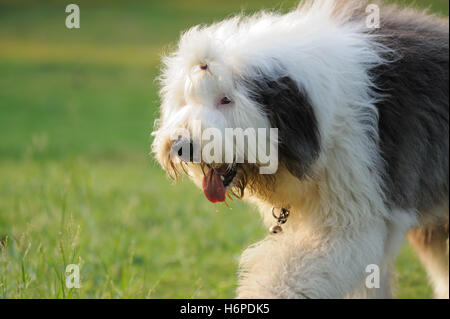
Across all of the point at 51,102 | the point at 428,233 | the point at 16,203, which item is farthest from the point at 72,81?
the point at 428,233

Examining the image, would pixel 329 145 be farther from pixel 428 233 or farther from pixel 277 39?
pixel 428 233

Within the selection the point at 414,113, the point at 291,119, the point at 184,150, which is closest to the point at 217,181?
the point at 184,150

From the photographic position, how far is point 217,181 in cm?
369

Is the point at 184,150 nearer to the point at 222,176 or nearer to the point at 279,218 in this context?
the point at 222,176

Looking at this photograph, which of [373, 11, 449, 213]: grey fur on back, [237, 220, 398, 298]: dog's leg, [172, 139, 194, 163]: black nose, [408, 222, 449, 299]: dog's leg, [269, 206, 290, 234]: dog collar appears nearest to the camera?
[172, 139, 194, 163]: black nose

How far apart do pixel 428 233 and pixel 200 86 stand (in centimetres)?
235

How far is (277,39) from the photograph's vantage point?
3.83 m

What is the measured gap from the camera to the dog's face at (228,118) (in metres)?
3.52

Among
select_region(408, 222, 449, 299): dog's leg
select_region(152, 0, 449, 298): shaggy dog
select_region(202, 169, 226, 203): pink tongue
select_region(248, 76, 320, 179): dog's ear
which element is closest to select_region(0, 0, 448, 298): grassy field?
select_region(408, 222, 449, 299): dog's leg

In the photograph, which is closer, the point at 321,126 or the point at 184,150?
the point at 184,150

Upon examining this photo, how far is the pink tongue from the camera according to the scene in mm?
3693

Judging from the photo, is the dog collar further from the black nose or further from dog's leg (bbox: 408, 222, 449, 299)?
dog's leg (bbox: 408, 222, 449, 299)

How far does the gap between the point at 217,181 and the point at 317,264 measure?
733 millimetres

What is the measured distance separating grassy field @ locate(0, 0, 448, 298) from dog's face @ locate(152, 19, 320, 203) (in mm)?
706
